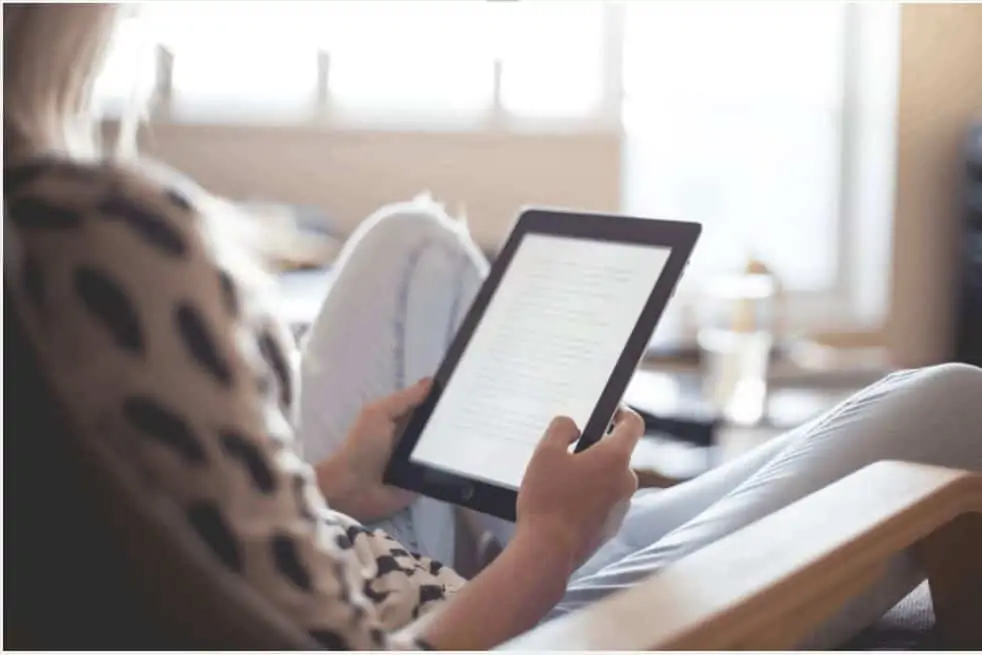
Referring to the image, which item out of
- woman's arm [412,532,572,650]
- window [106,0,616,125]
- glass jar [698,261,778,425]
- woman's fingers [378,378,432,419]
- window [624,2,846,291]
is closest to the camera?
woman's arm [412,532,572,650]

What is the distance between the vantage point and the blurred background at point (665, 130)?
3266 millimetres

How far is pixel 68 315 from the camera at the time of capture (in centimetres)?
61

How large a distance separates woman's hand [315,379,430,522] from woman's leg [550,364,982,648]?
0.83 ft

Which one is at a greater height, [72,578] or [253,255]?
[253,255]

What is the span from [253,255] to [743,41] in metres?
3.02

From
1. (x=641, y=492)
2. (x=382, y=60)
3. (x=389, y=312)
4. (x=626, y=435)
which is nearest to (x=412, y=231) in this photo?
(x=389, y=312)

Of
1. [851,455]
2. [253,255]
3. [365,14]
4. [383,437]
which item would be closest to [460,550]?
[383,437]

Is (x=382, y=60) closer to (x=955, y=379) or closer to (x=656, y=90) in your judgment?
(x=656, y=90)

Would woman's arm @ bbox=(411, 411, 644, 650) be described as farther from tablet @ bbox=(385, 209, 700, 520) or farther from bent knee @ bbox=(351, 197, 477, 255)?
bent knee @ bbox=(351, 197, 477, 255)

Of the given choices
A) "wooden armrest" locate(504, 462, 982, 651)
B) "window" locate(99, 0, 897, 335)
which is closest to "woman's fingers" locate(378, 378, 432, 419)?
"wooden armrest" locate(504, 462, 982, 651)

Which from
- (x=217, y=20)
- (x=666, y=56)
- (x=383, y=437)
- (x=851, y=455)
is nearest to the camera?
(x=851, y=455)

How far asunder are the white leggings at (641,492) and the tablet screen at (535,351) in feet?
0.41

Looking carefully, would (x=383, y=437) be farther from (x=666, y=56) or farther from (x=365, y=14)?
(x=666, y=56)

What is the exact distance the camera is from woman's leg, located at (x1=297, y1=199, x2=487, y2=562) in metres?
1.35
